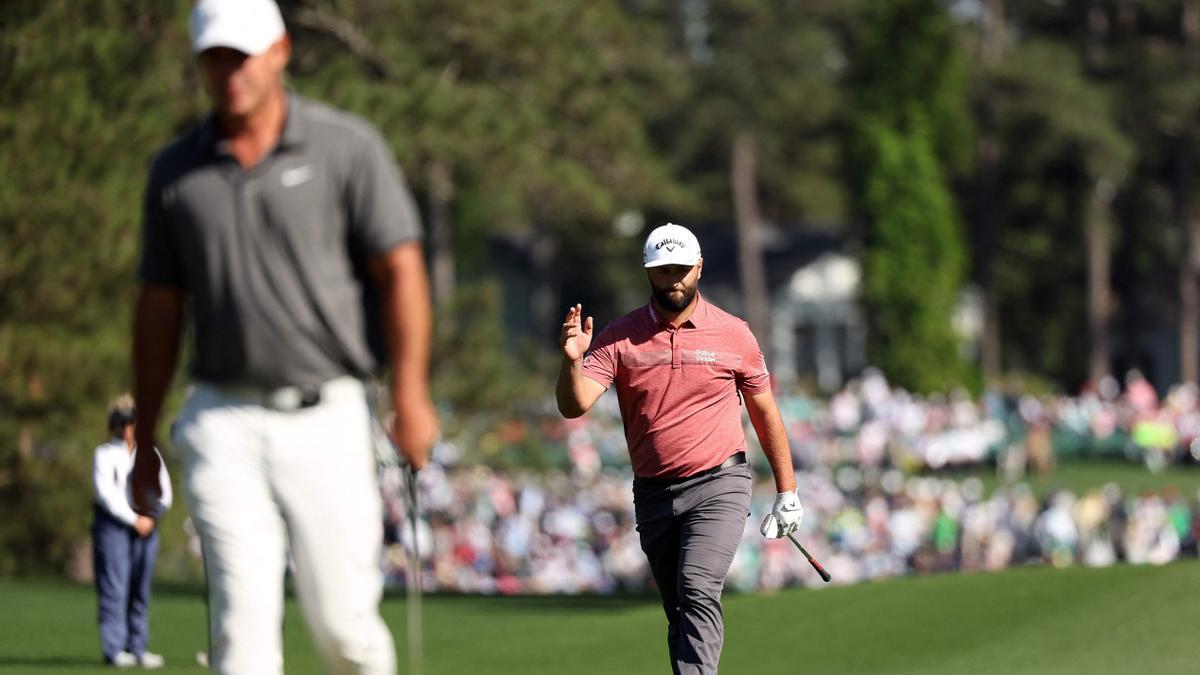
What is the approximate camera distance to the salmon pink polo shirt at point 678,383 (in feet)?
24.7

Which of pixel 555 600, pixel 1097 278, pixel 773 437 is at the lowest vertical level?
pixel 555 600

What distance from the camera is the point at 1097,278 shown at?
61688mm

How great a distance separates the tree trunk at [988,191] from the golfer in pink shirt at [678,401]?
52.5 metres

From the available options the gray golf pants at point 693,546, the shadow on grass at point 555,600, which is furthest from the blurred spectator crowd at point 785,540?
the gray golf pants at point 693,546

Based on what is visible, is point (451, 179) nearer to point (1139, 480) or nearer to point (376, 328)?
point (1139, 480)

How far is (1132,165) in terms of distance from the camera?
2354 inches

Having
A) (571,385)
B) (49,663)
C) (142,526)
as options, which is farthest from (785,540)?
(571,385)

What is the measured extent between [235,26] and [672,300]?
10.8ft

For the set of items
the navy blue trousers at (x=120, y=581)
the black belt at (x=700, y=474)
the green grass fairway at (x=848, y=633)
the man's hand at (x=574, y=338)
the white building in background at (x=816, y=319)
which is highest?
the man's hand at (x=574, y=338)

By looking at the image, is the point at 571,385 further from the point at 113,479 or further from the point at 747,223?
the point at 747,223

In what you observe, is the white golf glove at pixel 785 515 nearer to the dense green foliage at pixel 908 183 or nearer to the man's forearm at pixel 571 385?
the man's forearm at pixel 571 385

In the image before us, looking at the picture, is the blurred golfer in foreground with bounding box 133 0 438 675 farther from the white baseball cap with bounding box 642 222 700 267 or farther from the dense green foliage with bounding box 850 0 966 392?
the dense green foliage with bounding box 850 0 966 392

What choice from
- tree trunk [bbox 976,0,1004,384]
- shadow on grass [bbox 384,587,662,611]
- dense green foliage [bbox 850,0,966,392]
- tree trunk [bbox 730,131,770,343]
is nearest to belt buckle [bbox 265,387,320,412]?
shadow on grass [bbox 384,587,662,611]

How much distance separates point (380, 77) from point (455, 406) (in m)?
5.21
